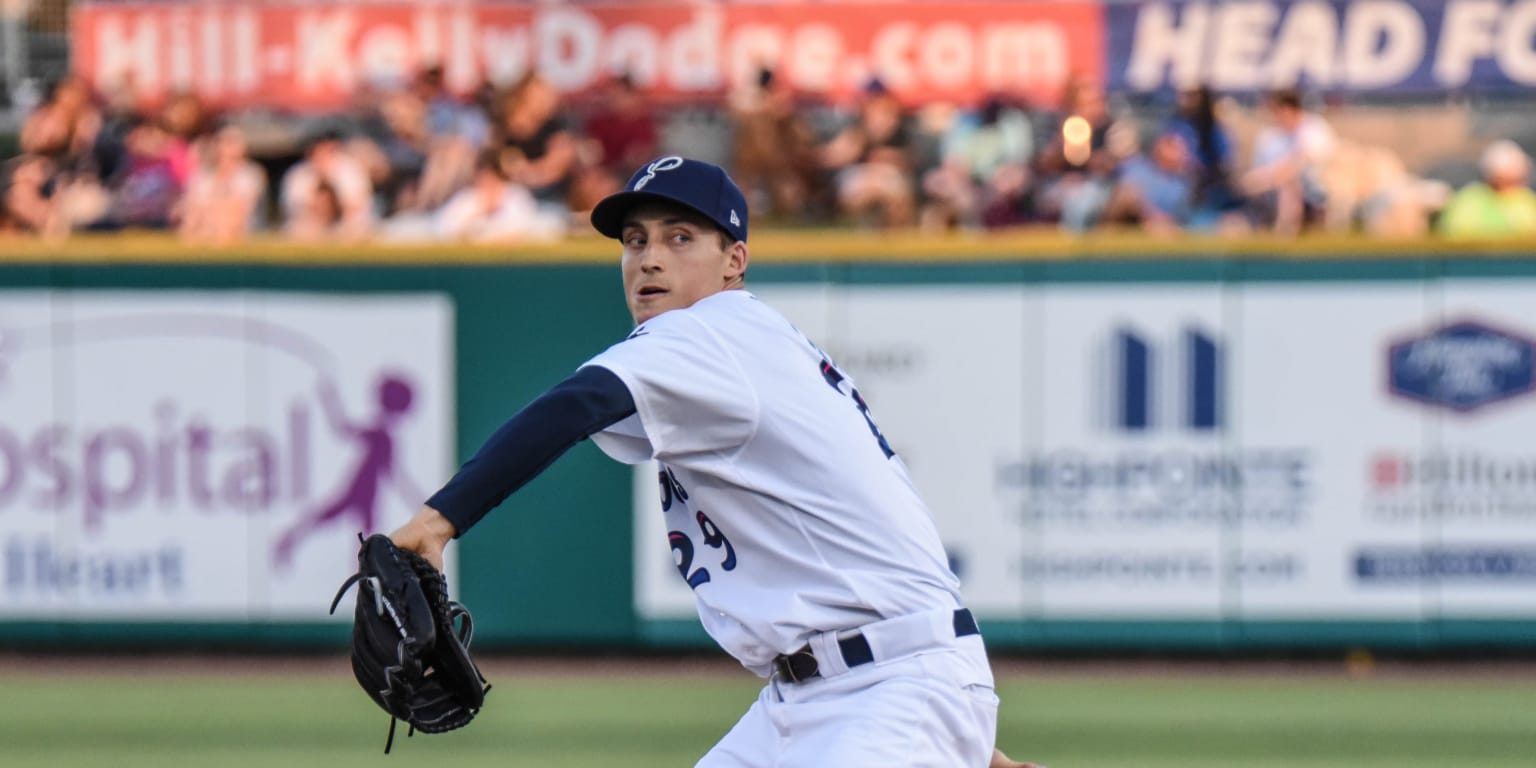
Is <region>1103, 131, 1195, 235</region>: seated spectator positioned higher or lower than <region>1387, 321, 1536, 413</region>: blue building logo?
higher

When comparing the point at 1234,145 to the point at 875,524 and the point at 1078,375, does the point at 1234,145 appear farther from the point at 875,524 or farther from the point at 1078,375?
the point at 875,524

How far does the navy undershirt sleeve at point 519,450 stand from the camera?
11.4ft

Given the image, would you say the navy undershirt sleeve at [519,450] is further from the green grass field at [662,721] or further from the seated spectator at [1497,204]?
the seated spectator at [1497,204]

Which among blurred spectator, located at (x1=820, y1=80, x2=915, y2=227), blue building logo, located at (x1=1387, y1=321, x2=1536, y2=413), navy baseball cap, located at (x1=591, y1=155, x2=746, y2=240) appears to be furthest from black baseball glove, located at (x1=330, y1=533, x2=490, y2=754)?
blurred spectator, located at (x1=820, y1=80, x2=915, y2=227)

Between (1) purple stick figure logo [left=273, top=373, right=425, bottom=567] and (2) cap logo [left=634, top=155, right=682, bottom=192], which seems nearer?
A: (2) cap logo [left=634, top=155, right=682, bottom=192]

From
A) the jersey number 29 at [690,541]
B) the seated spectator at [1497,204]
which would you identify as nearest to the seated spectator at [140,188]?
the seated spectator at [1497,204]

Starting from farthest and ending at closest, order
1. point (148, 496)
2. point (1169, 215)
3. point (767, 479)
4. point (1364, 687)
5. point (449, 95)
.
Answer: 1. point (449, 95)
2. point (1169, 215)
3. point (148, 496)
4. point (1364, 687)
5. point (767, 479)

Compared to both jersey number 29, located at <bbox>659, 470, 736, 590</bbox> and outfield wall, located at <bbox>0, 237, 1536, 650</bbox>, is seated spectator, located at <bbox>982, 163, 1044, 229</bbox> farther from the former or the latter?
jersey number 29, located at <bbox>659, 470, 736, 590</bbox>

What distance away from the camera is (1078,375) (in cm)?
1015

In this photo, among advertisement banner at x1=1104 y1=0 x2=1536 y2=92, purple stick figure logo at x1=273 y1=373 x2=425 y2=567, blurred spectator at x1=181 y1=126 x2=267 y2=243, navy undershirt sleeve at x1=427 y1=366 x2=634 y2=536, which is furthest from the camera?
advertisement banner at x1=1104 y1=0 x2=1536 y2=92

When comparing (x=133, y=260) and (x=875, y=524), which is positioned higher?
(x=133, y=260)

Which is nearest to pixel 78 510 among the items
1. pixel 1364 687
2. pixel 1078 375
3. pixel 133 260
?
pixel 133 260

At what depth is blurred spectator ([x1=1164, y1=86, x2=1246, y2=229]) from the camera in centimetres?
1256

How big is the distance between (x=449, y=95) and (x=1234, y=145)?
540 centimetres
